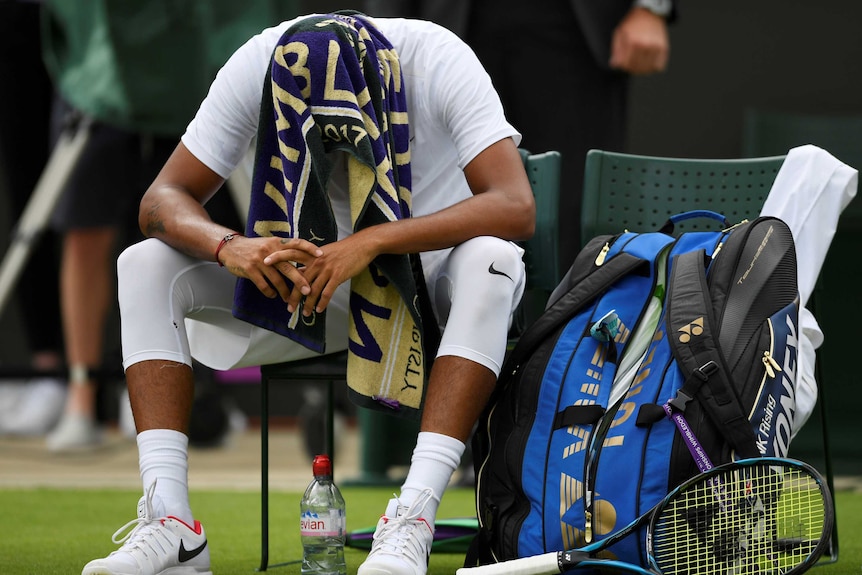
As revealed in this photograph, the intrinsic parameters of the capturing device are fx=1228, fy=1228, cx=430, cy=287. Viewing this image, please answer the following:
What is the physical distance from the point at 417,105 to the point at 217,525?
4.29ft

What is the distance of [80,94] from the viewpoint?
448 cm

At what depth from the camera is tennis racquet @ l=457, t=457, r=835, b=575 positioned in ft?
5.91

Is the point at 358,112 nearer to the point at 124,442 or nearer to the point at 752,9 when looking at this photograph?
the point at 124,442

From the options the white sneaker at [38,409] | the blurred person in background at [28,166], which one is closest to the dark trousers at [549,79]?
the blurred person in background at [28,166]

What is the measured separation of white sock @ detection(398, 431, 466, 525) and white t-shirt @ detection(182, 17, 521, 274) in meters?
0.54

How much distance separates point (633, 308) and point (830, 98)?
3.67 metres

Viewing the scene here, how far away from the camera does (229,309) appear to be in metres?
2.37

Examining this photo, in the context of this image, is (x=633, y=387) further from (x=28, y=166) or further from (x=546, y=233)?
(x=28, y=166)

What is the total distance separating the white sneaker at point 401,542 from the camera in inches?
73.5

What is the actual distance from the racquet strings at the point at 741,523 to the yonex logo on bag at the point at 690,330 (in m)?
0.27

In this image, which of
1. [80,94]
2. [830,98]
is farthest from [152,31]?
[830,98]

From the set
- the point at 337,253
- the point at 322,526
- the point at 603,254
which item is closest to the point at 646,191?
the point at 603,254

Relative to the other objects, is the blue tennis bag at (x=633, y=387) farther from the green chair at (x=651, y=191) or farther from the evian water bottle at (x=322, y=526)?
the green chair at (x=651, y=191)

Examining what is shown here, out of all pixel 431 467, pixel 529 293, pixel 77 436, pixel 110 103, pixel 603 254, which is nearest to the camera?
pixel 431 467
